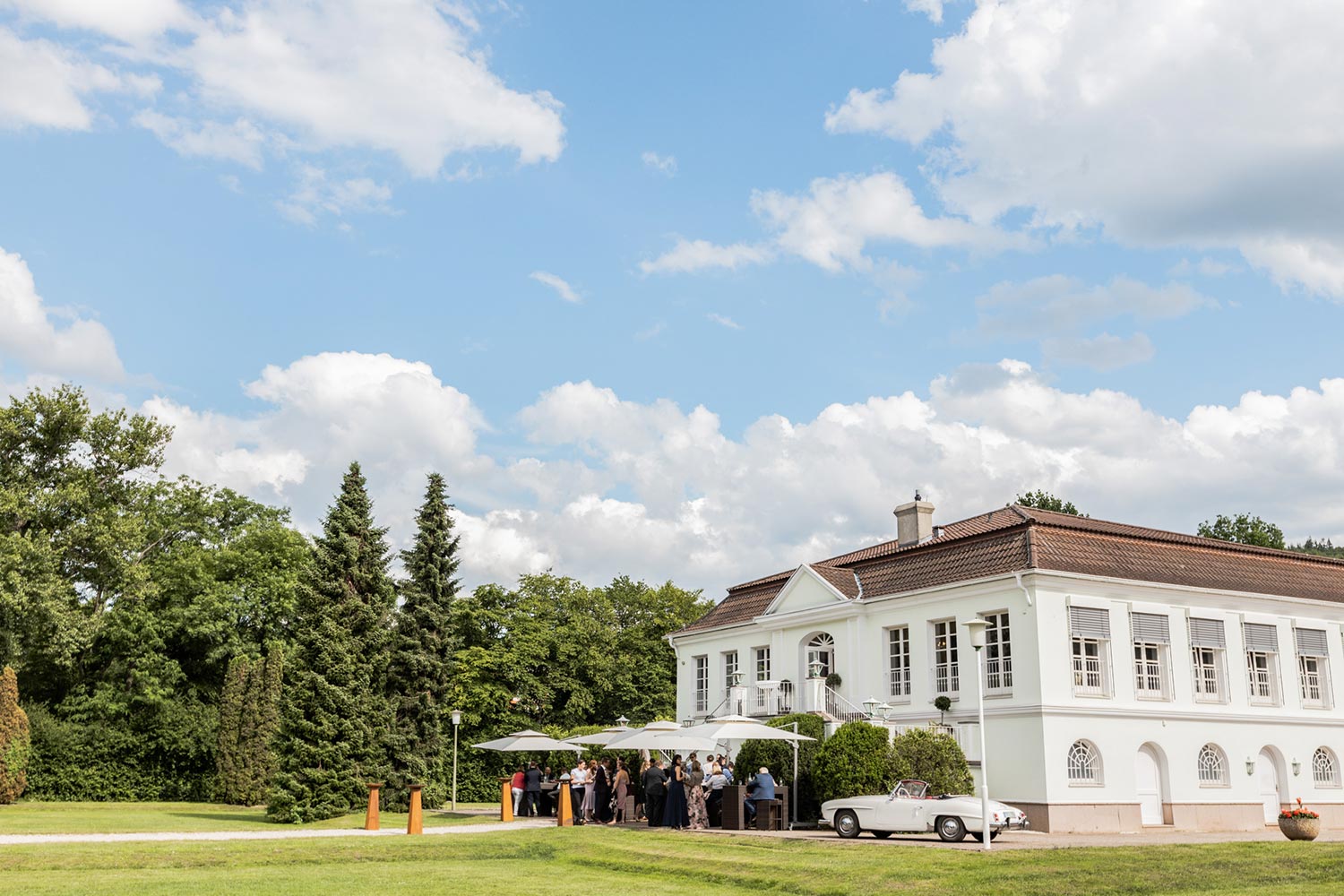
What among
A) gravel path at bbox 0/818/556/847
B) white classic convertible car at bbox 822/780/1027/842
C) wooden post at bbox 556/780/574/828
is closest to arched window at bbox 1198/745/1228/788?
white classic convertible car at bbox 822/780/1027/842

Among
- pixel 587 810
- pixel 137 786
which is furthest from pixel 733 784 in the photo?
pixel 137 786

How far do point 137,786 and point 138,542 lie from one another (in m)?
8.99

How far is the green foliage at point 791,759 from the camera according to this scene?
88.1 feet

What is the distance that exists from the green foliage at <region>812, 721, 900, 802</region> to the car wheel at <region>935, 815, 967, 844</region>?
390 cm

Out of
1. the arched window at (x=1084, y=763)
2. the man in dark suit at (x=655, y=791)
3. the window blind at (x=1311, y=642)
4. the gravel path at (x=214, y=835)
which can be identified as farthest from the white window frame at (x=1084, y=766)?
the gravel path at (x=214, y=835)

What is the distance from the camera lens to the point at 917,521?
35.0m

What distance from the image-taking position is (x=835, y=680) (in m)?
32.7

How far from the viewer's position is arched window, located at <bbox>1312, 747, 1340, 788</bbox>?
3033cm

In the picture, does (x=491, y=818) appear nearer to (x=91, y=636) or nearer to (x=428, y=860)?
(x=428, y=860)

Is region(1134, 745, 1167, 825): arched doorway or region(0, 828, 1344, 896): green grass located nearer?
region(0, 828, 1344, 896): green grass

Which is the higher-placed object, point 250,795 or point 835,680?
point 835,680

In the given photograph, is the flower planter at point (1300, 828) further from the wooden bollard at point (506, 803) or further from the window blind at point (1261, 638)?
the wooden bollard at point (506, 803)

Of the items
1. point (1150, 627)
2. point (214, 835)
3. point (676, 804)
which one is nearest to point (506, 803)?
point (676, 804)

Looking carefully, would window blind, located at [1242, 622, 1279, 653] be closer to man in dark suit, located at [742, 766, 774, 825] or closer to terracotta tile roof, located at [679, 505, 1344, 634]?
terracotta tile roof, located at [679, 505, 1344, 634]
